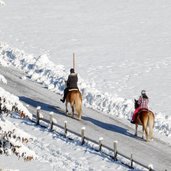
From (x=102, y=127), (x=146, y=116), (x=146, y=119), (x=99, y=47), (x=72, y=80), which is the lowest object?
(x=102, y=127)

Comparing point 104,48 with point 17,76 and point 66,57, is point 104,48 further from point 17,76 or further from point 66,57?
point 17,76

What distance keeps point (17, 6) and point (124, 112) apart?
36.8 m

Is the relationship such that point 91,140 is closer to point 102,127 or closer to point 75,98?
point 102,127

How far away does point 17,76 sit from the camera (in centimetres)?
3416

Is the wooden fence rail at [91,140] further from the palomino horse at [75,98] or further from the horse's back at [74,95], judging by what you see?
the horse's back at [74,95]

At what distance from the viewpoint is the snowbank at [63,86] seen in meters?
28.9

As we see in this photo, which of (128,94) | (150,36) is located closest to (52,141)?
(128,94)

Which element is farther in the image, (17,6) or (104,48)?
(17,6)

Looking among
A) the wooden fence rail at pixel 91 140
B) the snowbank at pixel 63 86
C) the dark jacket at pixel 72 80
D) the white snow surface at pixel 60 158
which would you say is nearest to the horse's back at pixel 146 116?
the wooden fence rail at pixel 91 140

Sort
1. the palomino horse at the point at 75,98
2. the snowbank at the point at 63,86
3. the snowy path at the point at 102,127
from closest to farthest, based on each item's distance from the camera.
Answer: the snowy path at the point at 102,127
the palomino horse at the point at 75,98
the snowbank at the point at 63,86

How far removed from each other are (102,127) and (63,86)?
6641mm

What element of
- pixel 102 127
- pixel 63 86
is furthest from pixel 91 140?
pixel 63 86

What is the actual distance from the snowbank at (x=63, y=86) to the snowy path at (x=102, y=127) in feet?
3.03

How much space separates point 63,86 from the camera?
32.9 meters
